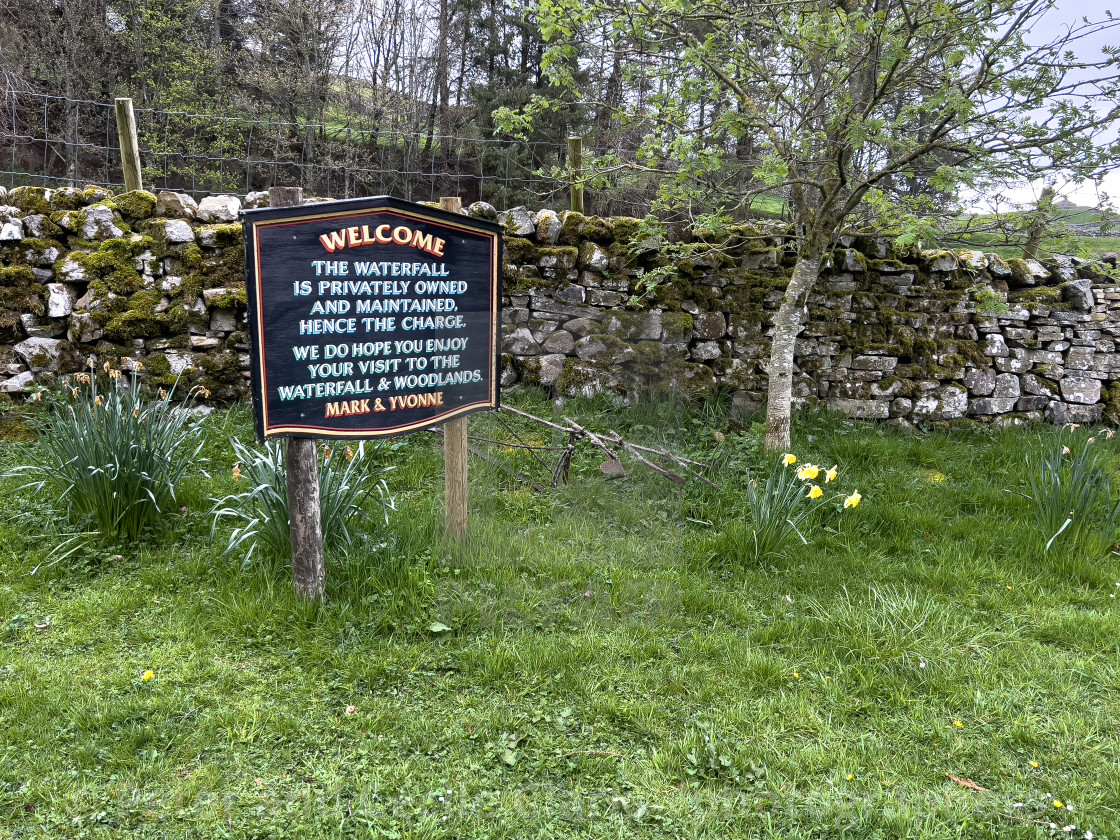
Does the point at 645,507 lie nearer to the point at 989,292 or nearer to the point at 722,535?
the point at 722,535

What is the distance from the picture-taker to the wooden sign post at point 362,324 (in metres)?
2.89

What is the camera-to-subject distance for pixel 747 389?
21.0ft

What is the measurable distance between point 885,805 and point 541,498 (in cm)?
247

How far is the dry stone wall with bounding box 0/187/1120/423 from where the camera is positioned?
5.44m

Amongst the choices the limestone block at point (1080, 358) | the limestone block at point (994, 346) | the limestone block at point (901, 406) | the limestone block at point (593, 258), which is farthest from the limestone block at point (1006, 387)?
the limestone block at point (593, 258)

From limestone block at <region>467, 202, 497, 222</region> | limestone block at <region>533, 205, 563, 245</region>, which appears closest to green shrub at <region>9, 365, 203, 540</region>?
limestone block at <region>467, 202, 497, 222</region>

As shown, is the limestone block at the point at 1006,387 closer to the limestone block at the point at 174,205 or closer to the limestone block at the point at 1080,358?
the limestone block at the point at 1080,358

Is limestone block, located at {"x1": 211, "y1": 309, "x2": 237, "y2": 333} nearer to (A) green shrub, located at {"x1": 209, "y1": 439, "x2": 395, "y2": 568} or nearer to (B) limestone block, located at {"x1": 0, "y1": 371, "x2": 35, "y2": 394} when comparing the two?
(B) limestone block, located at {"x1": 0, "y1": 371, "x2": 35, "y2": 394}

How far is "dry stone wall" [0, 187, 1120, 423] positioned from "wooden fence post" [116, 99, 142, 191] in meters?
0.24

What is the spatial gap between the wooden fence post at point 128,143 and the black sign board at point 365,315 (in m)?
3.80

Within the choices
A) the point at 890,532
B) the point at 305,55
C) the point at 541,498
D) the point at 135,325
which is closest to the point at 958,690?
the point at 890,532

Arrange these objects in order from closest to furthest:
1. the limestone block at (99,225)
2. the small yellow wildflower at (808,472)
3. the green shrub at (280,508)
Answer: the green shrub at (280,508) → the small yellow wildflower at (808,472) → the limestone block at (99,225)

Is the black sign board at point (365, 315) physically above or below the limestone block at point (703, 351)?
above

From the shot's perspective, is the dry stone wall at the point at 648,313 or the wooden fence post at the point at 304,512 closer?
the wooden fence post at the point at 304,512
